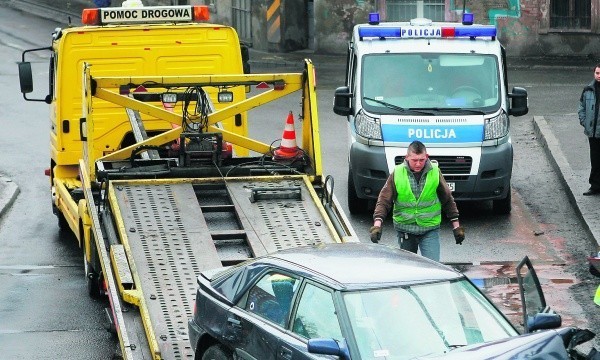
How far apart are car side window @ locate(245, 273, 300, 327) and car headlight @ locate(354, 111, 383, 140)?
7.77 m

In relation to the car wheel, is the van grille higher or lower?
lower

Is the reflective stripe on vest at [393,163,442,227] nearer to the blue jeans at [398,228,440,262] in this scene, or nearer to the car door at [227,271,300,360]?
the blue jeans at [398,228,440,262]

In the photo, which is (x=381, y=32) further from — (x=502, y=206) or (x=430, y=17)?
(x=430, y=17)

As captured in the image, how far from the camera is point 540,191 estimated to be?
18.7m

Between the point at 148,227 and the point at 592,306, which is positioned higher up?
the point at 148,227

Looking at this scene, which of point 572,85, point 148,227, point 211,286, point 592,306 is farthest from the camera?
point 572,85

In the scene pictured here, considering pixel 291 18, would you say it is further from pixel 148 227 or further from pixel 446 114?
pixel 148 227

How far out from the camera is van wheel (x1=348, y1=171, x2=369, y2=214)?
17.2 meters

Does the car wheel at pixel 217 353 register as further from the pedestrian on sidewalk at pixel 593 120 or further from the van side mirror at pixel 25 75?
the pedestrian on sidewalk at pixel 593 120

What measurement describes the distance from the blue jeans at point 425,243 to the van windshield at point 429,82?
4.52m

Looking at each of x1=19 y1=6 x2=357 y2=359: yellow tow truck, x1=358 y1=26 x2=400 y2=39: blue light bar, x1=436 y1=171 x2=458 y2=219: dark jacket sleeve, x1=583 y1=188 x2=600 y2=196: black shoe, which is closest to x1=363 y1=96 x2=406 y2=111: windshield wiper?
x1=358 y1=26 x2=400 y2=39: blue light bar

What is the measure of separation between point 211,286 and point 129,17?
25.3ft

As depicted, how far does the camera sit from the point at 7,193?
18.9 meters

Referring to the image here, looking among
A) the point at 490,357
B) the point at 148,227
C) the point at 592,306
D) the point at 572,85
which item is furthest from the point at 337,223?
the point at 572,85
